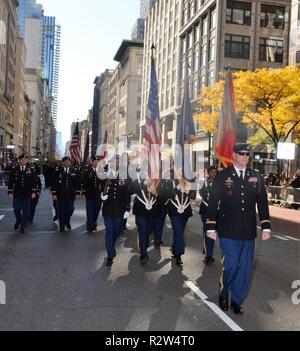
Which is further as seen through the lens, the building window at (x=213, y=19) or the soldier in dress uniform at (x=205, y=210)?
the building window at (x=213, y=19)

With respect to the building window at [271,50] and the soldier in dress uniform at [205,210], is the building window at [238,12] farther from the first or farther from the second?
the soldier in dress uniform at [205,210]

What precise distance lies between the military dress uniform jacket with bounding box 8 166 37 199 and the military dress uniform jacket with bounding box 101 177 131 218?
4.14m

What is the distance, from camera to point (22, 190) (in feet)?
42.1

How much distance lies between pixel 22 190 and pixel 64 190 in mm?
1177

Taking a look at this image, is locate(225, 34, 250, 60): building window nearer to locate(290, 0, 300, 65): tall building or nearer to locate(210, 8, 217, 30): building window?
locate(210, 8, 217, 30): building window

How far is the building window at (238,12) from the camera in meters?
52.2

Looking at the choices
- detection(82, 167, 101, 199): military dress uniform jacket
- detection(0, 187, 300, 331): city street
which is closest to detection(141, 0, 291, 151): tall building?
detection(82, 167, 101, 199): military dress uniform jacket

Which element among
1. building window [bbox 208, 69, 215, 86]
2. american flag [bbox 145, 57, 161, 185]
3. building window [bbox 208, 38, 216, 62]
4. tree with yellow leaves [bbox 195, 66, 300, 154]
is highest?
building window [bbox 208, 38, 216, 62]

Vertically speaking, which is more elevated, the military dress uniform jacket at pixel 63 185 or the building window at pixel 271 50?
the building window at pixel 271 50

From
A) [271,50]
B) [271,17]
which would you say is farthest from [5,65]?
[271,50]

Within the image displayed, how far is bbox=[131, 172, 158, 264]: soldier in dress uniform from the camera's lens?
9.19 m

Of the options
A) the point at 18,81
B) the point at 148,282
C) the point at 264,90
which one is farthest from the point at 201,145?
the point at 18,81

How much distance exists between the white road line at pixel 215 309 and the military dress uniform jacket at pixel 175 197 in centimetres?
202

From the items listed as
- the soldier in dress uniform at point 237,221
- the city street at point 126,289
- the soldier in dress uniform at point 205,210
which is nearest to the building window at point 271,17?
the city street at point 126,289
